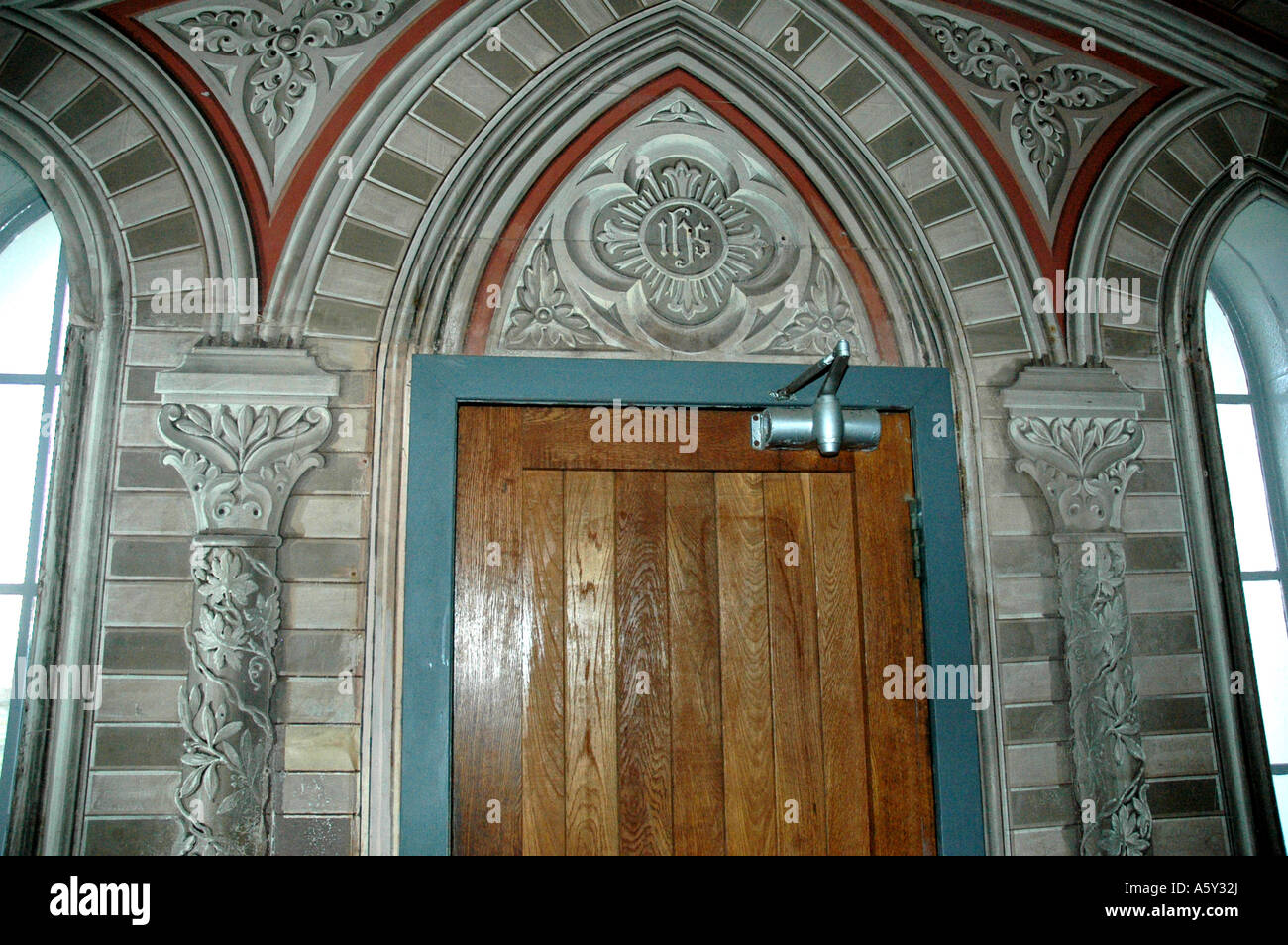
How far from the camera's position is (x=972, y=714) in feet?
7.37

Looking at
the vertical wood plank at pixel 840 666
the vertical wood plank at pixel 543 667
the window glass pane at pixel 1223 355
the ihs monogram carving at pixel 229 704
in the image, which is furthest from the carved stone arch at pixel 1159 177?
the ihs monogram carving at pixel 229 704

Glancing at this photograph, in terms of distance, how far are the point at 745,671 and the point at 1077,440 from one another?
0.96m

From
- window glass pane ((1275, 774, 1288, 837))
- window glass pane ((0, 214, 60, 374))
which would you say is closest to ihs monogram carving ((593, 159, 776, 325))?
window glass pane ((0, 214, 60, 374))

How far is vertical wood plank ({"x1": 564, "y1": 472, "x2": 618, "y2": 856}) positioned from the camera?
6.95 feet

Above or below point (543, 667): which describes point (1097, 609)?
above

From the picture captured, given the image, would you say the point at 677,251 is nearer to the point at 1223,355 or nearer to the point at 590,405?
the point at 590,405

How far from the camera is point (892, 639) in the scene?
227 cm

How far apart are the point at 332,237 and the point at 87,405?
63cm

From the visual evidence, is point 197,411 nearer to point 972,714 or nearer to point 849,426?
point 849,426

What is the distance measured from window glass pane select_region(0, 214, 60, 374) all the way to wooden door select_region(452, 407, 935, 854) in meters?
1.11

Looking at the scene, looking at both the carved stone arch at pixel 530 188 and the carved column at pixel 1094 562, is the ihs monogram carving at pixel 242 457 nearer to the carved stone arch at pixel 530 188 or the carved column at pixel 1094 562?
the carved stone arch at pixel 530 188

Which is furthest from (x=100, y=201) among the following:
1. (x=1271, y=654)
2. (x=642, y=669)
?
(x=1271, y=654)

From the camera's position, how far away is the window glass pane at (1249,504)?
270cm

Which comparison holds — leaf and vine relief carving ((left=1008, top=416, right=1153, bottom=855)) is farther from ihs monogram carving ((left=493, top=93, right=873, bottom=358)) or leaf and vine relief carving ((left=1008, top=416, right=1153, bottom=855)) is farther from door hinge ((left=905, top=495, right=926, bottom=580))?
ihs monogram carving ((left=493, top=93, right=873, bottom=358))
